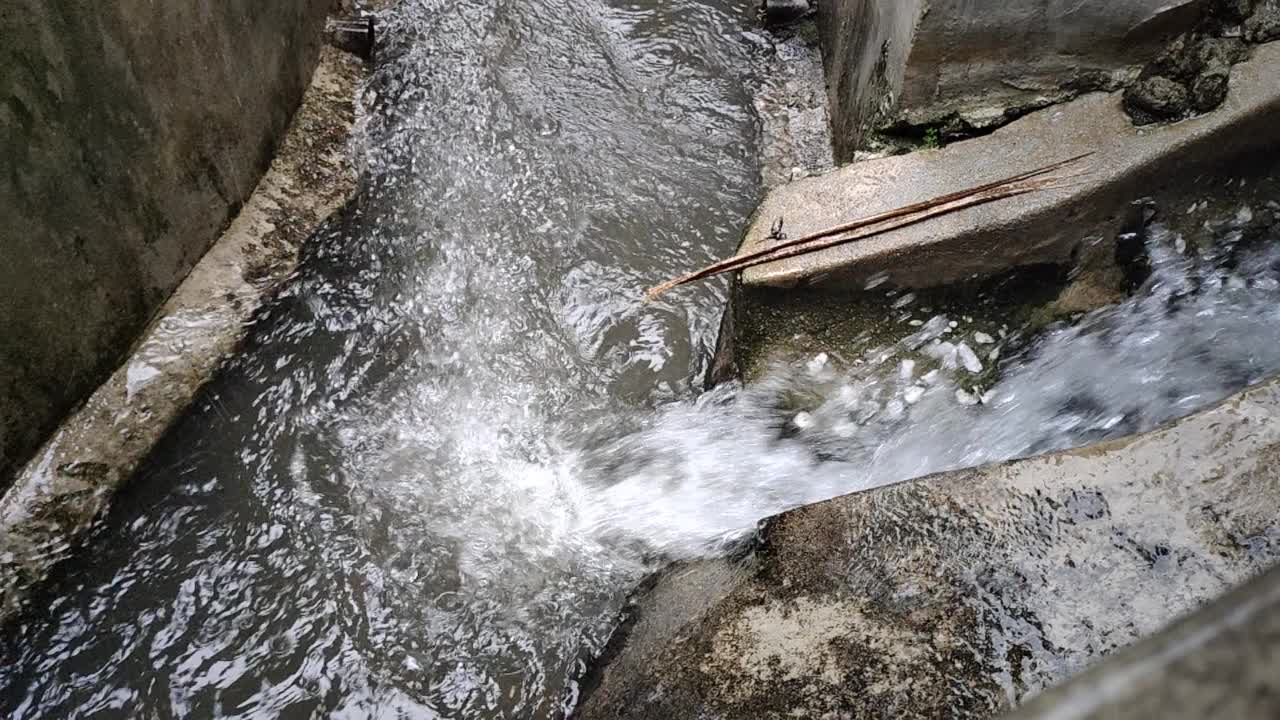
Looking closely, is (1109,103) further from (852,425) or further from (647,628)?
(647,628)

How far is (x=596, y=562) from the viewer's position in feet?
10.6

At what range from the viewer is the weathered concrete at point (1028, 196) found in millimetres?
3074

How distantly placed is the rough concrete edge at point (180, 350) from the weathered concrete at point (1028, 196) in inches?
84.3

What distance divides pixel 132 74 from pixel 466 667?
8.01ft

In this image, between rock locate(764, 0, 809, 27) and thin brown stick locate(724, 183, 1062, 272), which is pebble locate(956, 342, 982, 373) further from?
rock locate(764, 0, 809, 27)

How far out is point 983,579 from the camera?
2.27 metres

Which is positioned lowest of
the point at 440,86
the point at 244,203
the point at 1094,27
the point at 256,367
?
the point at 256,367

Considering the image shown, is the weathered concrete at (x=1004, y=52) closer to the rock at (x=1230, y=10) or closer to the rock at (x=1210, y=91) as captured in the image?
the rock at (x=1230, y=10)

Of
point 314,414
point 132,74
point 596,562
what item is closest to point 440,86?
point 132,74

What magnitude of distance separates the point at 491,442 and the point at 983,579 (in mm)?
1956

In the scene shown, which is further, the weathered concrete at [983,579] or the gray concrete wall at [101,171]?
the gray concrete wall at [101,171]

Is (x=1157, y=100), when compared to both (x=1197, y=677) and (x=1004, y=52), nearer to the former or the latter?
(x=1004, y=52)

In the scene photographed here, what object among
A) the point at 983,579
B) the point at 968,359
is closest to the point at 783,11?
the point at 968,359

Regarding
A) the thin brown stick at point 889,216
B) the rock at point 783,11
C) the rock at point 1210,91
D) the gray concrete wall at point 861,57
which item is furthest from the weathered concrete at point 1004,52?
the rock at point 783,11
